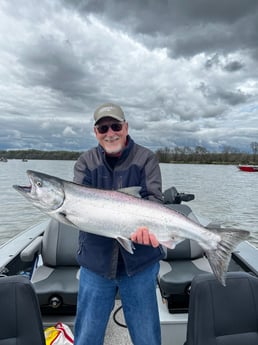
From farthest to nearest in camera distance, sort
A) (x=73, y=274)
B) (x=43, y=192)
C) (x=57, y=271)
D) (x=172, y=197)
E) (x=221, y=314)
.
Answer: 1. (x=172, y=197)
2. (x=57, y=271)
3. (x=73, y=274)
4. (x=221, y=314)
5. (x=43, y=192)

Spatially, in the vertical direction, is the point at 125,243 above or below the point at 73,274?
above

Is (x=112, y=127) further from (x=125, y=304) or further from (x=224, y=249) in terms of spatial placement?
(x=125, y=304)

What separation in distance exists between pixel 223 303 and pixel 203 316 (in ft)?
0.58

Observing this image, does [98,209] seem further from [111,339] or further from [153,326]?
[111,339]

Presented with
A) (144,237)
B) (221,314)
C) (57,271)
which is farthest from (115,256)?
(57,271)

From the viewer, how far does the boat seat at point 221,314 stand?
7.56ft

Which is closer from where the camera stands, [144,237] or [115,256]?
[144,237]

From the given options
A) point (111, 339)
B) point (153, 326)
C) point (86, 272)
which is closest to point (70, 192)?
point (86, 272)

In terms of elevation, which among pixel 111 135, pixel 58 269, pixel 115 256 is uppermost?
pixel 111 135

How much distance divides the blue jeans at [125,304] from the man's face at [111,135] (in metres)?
0.96

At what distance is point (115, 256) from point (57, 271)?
213 cm

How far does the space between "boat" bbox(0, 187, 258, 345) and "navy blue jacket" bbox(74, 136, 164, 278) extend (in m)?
1.46

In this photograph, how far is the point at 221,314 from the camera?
2328 mm

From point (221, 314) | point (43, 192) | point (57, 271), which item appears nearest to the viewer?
point (43, 192)
